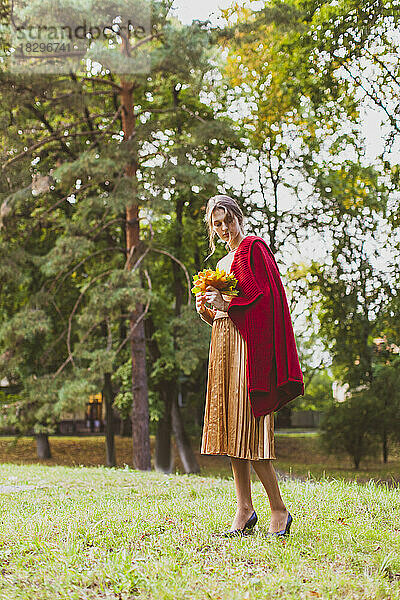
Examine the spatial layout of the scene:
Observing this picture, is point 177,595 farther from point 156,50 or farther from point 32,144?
point 32,144

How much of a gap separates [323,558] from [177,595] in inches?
39.5

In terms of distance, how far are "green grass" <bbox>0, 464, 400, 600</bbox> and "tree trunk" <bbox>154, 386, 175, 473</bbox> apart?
9.86 meters

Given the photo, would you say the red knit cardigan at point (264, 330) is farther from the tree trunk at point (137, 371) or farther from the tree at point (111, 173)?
the tree trunk at point (137, 371)

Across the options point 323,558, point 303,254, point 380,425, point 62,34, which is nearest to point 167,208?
point 62,34

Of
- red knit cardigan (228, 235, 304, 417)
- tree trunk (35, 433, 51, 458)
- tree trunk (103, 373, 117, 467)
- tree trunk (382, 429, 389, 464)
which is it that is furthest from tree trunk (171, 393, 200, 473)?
red knit cardigan (228, 235, 304, 417)

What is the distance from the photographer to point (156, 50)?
39.5 ft

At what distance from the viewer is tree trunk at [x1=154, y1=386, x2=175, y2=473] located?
1550 cm

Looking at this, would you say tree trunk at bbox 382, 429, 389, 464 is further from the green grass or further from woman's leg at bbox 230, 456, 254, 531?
woman's leg at bbox 230, 456, 254, 531

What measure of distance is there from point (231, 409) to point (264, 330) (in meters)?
0.57

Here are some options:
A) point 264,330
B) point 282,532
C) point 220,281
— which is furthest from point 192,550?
point 220,281

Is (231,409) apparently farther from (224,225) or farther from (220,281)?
(224,225)

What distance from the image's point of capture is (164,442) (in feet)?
51.1

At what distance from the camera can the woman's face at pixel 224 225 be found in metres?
4.31

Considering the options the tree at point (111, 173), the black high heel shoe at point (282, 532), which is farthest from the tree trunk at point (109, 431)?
the black high heel shoe at point (282, 532)
